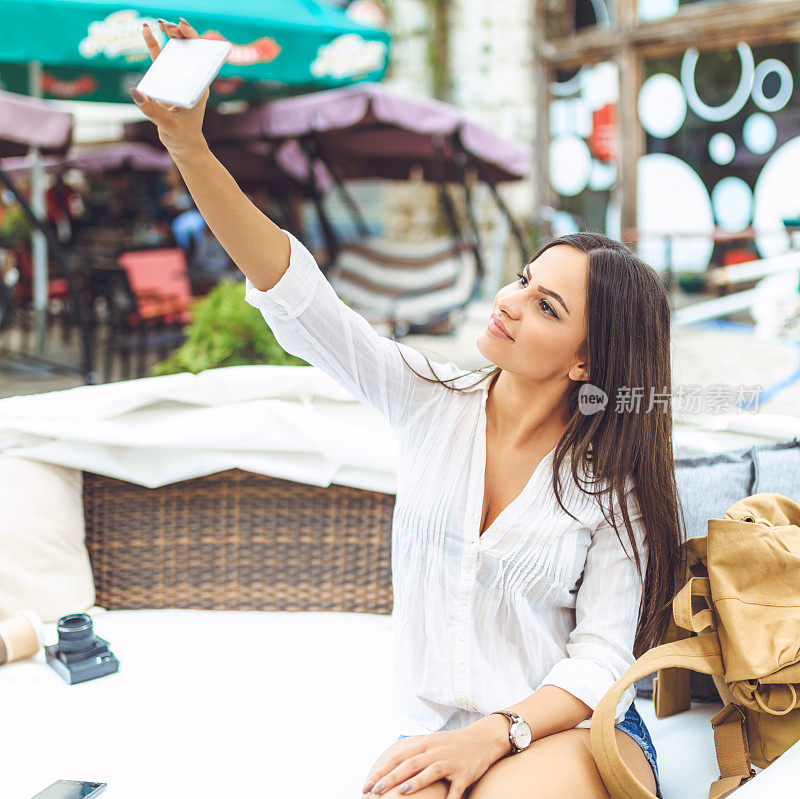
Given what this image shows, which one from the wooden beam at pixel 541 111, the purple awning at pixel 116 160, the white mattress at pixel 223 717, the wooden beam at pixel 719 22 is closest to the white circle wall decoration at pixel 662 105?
the wooden beam at pixel 719 22

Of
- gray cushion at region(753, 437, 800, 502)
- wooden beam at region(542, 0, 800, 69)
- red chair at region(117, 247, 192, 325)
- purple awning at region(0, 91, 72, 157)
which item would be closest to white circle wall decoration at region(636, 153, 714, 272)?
wooden beam at region(542, 0, 800, 69)

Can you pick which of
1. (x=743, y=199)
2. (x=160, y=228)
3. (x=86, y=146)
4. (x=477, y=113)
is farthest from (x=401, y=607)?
(x=86, y=146)

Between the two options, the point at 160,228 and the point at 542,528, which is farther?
the point at 160,228

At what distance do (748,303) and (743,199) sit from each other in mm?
1158

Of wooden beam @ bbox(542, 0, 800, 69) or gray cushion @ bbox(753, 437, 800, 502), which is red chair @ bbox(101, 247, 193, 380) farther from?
wooden beam @ bbox(542, 0, 800, 69)

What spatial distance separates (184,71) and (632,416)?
84 centimetres

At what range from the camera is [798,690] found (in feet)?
4.52

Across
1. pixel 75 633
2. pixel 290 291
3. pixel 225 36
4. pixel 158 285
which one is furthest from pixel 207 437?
pixel 158 285

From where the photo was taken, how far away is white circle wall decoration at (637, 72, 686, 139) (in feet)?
28.0

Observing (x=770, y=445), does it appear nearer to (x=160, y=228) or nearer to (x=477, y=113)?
(x=477, y=113)

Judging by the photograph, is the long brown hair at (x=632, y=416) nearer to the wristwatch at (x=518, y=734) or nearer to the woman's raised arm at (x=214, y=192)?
the wristwatch at (x=518, y=734)

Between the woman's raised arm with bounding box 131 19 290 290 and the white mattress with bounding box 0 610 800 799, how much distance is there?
2.82 ft

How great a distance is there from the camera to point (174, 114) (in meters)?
1.18

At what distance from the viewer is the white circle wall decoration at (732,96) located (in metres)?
7.95
